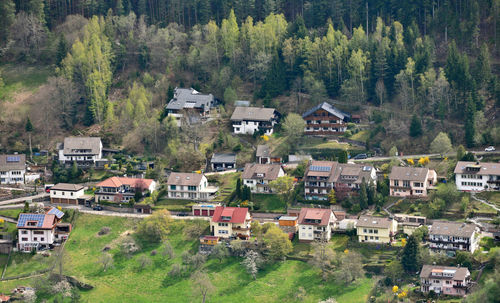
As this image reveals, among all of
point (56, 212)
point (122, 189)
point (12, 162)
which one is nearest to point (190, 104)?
point (122, 189)

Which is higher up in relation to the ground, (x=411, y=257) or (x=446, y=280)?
(x=411, y=257)

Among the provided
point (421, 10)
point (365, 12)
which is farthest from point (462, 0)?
point (365, 12)

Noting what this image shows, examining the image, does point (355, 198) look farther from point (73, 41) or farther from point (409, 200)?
point (73, 41)

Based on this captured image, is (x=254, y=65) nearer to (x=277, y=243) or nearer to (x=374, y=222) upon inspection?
(x=277, y=243)

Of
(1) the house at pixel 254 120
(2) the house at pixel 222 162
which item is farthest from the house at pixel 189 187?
(1) the house at pixel 254 120

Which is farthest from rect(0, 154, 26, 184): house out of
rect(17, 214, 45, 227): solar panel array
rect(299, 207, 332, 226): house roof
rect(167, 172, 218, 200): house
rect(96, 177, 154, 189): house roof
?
rect(299, 207, 332, 226): house roof

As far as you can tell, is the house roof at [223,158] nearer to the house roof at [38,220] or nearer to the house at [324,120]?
the house at [324,120]

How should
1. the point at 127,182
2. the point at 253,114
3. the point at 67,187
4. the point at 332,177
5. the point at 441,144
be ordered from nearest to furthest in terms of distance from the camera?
the point at 332,177 → the point at 441,144 → the point at 127,182 → the point at 67,187 → the point at 253,114

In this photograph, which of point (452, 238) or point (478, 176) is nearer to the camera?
point (452, 238)
